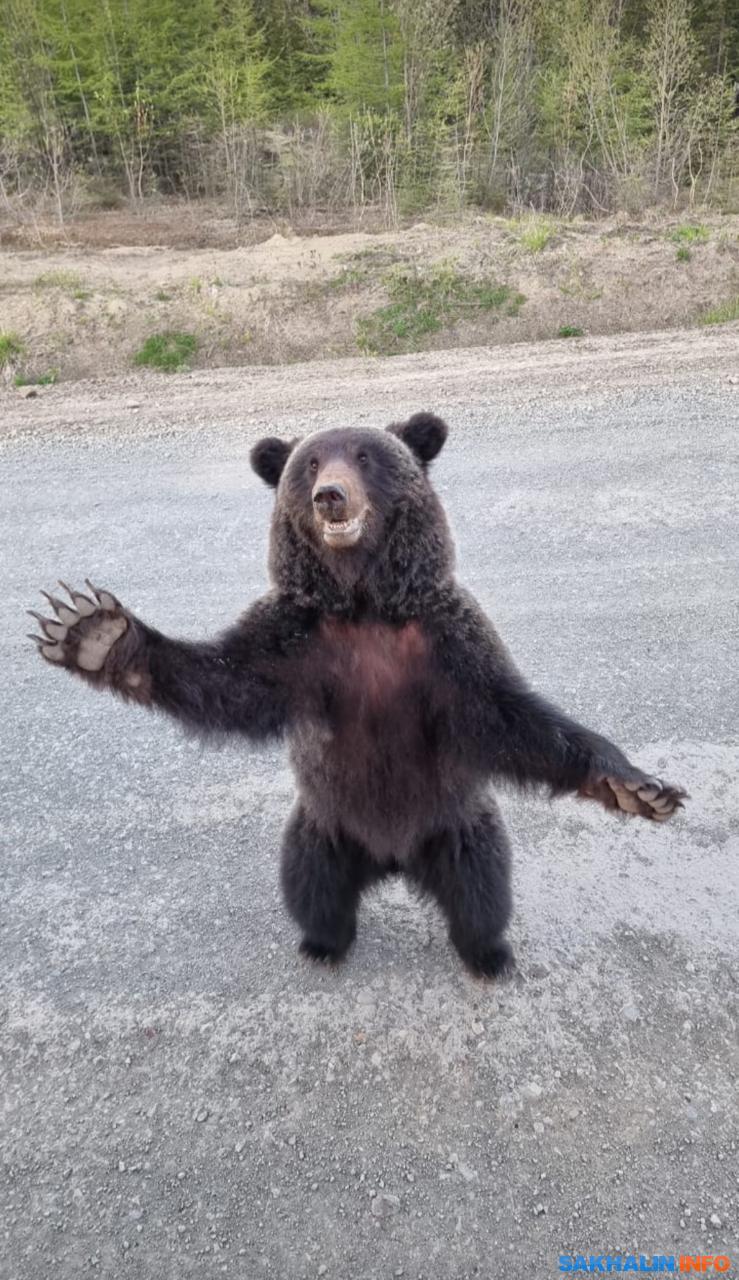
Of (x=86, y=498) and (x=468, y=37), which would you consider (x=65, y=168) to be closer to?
(x=468, y=37)

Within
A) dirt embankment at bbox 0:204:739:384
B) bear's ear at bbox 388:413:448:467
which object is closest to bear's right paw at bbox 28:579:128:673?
bear's ear at bbox 388:413:448:467

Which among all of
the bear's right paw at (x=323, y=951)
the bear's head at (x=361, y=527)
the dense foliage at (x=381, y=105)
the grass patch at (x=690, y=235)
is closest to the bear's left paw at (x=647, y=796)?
the bear's head at (x=361, y=527)

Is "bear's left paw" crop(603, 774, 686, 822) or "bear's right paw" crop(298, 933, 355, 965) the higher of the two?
"bear's left paw" crop(603, 774, 686, 822)

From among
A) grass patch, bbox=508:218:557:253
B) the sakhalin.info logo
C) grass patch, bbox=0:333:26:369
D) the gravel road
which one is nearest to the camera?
the sakhalin.info logo

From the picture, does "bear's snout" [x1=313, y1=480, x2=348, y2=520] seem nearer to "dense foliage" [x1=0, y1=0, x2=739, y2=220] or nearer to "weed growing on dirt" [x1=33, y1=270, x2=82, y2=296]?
"weed growing on dirt" [x1=33, y1=270, x2=82, y2=296]

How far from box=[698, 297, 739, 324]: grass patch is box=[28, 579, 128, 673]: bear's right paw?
421 inches

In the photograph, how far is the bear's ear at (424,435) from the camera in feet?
9.62

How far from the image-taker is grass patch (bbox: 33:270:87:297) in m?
12.7

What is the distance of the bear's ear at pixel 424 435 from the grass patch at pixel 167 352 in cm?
904

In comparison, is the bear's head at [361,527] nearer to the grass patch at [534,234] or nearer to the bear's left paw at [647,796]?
the bear's left paw at [647,796]

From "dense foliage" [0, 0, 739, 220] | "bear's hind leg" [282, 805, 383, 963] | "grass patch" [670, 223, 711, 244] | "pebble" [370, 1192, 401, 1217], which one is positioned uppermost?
"dense foliage" [0, 0, 739, 220]

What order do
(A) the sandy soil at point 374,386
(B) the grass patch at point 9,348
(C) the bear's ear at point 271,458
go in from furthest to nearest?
(B) the grass patch at point 9,348
(A) the sandy soil at point 374,386
(C) the bear's ear at point 271,458

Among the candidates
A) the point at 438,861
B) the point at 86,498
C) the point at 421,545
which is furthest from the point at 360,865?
the point at 86,498

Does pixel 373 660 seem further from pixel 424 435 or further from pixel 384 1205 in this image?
pixel 384 1205
